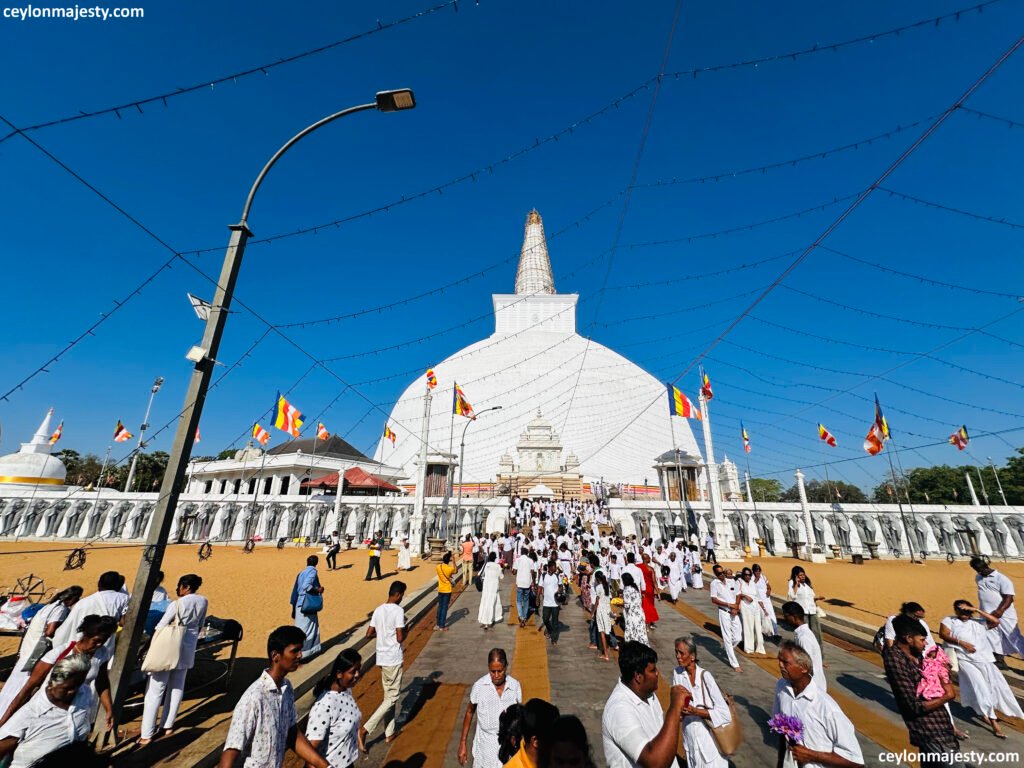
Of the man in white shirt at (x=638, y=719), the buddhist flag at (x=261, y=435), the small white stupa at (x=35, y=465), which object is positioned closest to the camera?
the man in white shirt at (x=638, y=719)

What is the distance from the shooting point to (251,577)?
14.6m

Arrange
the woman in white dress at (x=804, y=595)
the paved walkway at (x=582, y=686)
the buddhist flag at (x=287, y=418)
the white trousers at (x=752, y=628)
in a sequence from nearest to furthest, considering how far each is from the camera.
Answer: the paved walkway at (x=582, y=686) → the woman in white dress at (x=804, y=595) → the white trousers at (x=752, y=628) → the buddhist flag at (x=287, y=418)

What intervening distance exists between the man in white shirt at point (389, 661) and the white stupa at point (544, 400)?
37816 millimetres

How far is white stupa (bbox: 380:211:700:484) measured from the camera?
155 ft

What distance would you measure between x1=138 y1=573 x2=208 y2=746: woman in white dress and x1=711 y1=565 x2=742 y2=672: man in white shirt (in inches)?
310

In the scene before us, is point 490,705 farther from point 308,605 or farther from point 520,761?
point 308,605

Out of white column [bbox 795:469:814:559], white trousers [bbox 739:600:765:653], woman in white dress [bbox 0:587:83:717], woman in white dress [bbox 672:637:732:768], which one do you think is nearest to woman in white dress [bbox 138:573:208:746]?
woman in white dress [bbox 0:587:83:717]

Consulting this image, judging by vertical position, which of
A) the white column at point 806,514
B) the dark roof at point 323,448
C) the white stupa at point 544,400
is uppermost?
the white stupa at point 544,400

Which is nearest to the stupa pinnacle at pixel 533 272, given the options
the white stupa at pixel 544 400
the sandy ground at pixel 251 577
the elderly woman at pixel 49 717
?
the white stupa at pixel 544 400

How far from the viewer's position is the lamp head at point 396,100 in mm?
5483

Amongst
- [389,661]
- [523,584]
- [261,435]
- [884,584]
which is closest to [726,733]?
[389,661]

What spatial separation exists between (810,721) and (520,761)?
7.09ft

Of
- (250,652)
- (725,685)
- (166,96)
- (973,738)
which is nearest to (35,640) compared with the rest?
(250,652)

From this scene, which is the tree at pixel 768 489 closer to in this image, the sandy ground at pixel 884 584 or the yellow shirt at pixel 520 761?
the sandy ground at pixel 884 584
